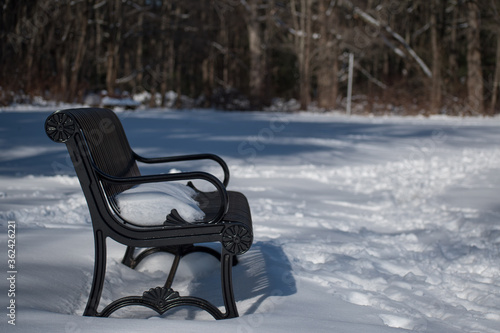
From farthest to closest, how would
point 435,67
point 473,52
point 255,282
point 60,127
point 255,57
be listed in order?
1. point 255,57
2. point 435,67
3. point 473,52
4. point 255,282
5. point 60,127

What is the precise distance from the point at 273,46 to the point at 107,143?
99.4 feet

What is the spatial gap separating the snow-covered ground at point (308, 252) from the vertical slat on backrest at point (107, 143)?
1.93ft

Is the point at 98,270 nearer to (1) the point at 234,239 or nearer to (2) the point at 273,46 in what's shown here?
(1) the point at 234,239

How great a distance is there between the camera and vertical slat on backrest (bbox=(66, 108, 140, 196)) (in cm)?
254

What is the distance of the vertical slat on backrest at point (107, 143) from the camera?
99.9 inches

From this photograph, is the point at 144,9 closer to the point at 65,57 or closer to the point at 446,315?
the point at 65,57

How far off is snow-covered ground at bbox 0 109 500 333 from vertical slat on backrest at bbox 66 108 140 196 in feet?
1.93

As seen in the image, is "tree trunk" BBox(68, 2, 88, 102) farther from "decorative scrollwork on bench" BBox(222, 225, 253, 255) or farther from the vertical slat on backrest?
"decorative scrollwork on bench" BBox(222, 225, 253, 255)

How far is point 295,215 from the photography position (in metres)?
5.15

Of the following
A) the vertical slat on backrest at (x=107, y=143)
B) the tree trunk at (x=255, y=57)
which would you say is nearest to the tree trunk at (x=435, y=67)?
the tree trunk at (x=255, y=57)

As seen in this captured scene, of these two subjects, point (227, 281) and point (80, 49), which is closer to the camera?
point (227, 281)

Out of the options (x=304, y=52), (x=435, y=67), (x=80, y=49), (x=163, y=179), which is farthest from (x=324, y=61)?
(x=163, y=179)

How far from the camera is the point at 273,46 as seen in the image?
3241 centimetres

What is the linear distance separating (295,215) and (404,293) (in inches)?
81.7
